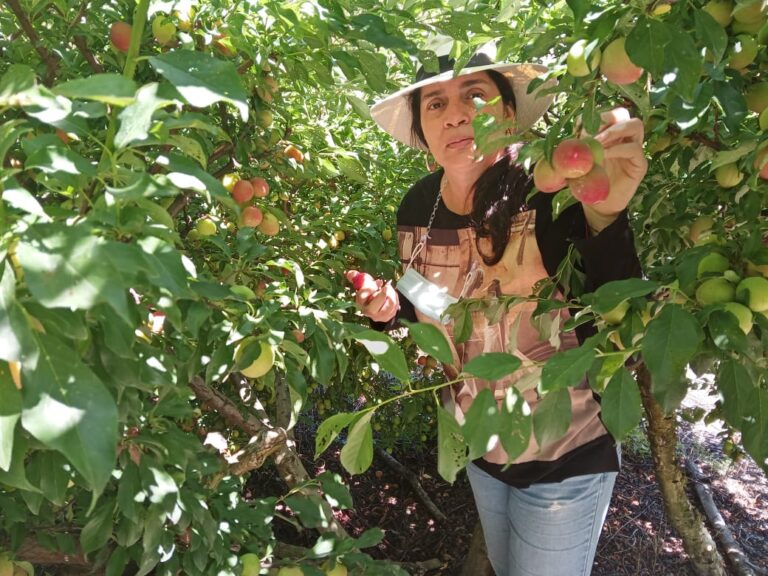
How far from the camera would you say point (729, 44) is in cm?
108

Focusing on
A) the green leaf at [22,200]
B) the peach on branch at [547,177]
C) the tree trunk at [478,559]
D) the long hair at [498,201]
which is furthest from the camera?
the tree trunk at [478,559]

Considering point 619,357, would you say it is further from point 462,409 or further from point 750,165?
point 462,409

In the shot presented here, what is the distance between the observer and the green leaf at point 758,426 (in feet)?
2.59

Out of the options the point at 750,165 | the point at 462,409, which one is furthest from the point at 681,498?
the point at 750,165

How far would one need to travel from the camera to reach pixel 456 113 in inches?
67.9

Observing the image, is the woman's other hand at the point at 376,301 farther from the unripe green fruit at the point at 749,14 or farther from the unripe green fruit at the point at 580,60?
the unripe green fruit at the point at 749,14

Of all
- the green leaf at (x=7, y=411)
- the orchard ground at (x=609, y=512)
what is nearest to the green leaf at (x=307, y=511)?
the orchard ground at (x=609, y=512)

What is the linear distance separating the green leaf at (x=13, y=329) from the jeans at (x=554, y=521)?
1512mm

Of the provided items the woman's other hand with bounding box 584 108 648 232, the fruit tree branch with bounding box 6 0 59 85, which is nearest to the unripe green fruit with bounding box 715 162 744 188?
the woman's other hand with bounding box 584 108 648 232

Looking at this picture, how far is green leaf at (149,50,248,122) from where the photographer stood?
665 millimetres

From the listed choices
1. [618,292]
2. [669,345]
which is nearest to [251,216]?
[618,292]

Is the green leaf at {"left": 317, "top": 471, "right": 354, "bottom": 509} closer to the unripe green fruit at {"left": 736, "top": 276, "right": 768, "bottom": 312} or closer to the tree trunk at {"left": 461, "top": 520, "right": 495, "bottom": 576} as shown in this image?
the tree trunk at {"left": 461, "top": 520, "right": 495, "bottom": 576}

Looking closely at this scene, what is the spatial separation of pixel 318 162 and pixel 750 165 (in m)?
1.36

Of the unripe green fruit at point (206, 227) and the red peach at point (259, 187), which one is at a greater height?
the red peach at point (259, 187)
